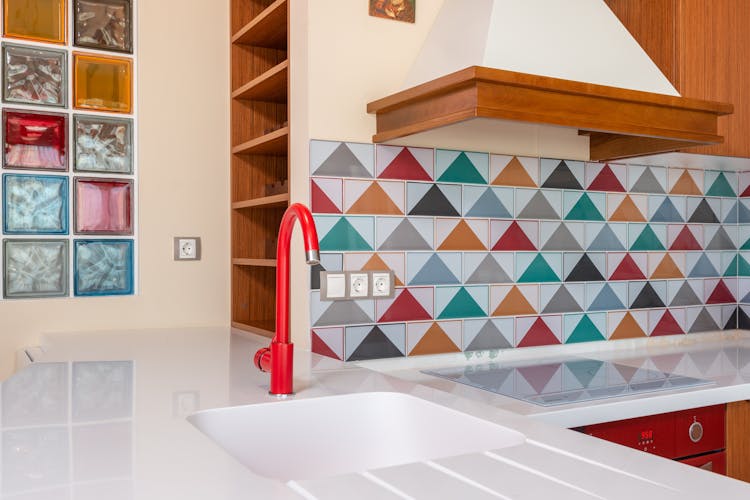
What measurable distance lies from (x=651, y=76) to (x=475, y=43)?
566 mm

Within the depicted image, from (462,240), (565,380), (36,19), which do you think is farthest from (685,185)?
(36,19)

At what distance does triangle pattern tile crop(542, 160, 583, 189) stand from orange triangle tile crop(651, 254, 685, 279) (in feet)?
1.64

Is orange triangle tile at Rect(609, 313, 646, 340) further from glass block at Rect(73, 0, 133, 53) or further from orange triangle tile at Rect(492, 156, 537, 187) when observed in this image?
glass block at Rect(73, 0, 133, 53)

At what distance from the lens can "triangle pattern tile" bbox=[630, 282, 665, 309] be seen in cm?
246

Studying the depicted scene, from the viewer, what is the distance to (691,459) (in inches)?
72.1

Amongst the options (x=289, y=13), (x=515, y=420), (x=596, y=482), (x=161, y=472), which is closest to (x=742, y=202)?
(x=289, y=13)

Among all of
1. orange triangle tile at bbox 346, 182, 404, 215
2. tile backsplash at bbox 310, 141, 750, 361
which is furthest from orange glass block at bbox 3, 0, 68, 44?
orange triangle tile at bbox 346, 182, 404, 215

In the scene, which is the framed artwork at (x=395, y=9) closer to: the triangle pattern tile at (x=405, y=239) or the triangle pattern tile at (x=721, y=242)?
the triangle pattern tile at (x=405, y=239)

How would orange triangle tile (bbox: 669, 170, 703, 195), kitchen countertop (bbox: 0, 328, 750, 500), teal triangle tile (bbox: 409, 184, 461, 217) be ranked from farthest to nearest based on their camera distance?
1. orange triangle tile (bbox: 669, 170, 703, 195)
2. teal triangle tile (bbox: 409, 184, 461, 217)
3. kitchen countertop (bbox: 0, 328, 750, 500)

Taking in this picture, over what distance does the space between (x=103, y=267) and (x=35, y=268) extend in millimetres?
198

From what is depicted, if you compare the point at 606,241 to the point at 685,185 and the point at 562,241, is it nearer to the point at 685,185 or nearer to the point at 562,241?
the point at 562,241

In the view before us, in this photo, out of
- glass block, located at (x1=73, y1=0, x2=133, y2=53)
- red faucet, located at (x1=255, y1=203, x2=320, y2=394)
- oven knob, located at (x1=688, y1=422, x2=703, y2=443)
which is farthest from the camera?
glass block, located at (x1=73, y1=0, x2=133, y2=53)

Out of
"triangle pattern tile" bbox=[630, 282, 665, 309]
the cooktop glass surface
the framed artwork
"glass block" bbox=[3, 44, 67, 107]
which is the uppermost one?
the framed artwork

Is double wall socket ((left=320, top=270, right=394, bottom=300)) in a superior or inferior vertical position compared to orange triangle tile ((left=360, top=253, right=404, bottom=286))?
inferior
